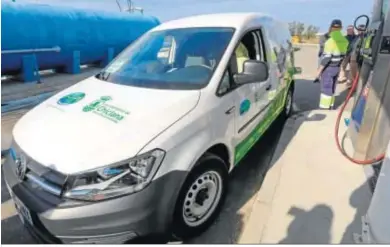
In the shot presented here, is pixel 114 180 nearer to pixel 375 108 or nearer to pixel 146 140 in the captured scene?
pixel 146 140

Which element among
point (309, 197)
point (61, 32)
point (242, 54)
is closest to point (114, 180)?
point (309, 197)

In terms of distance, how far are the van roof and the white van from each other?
20 millimetres

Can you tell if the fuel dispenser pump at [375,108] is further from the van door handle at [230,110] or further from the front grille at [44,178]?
the front grille at [44,178]

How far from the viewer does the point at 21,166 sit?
2223mm

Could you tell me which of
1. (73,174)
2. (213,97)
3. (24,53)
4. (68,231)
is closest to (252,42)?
(213,97)

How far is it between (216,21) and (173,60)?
27.9 inches

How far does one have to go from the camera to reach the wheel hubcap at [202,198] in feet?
7.86

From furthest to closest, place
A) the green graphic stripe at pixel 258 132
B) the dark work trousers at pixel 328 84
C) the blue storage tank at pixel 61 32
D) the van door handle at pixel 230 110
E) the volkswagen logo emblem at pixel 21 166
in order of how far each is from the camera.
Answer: the blue storage tank at pixel 61 32, the dark work trousers at pixel 328 84, the green graphic stripe at pixel 258 132, the van door handle at pixel 230 110, the volkswagen logo emblem at pixel 21 166

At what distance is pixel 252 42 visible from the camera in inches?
139

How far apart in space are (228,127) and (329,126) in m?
2.71

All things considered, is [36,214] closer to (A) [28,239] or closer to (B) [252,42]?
(A) [28,239]

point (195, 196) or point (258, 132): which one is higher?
point (258, 132)

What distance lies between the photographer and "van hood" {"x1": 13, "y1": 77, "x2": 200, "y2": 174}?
6.59 feet

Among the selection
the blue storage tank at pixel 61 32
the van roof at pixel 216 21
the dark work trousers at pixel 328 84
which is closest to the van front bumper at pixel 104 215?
the van roof at pixel 216 21
